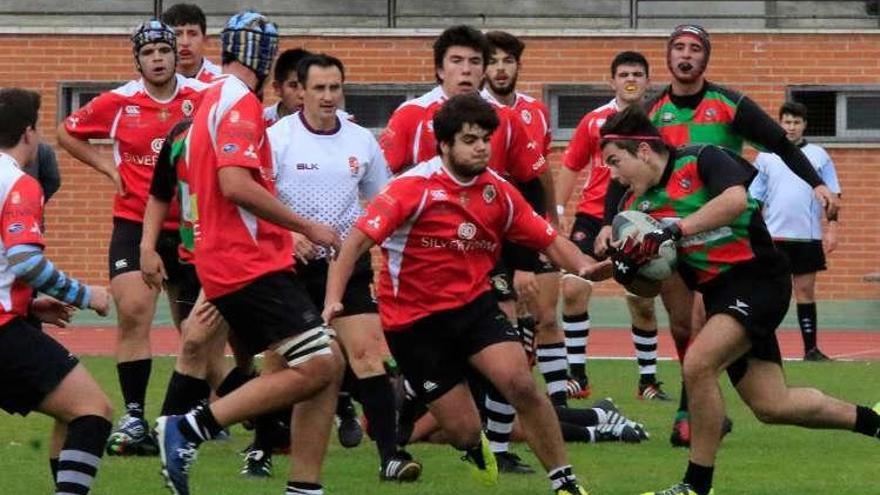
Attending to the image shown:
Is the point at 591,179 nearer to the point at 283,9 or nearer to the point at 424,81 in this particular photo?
the point at 424,81

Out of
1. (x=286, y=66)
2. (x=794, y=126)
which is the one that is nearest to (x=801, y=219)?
(x=794, y=126)

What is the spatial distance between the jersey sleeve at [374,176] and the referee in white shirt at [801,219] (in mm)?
7680

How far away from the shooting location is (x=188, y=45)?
40.0 ft

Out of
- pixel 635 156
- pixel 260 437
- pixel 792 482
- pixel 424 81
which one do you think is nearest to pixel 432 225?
pixel 635 156

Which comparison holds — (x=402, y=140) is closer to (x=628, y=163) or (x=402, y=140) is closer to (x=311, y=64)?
(x=311, y=64)

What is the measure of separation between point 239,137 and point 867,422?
3482 mm

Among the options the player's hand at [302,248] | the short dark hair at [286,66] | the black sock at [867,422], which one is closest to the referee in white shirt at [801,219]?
the short dark hair at [286,66]

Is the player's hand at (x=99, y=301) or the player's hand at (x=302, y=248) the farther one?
the player's hand at (x=302, y=248)

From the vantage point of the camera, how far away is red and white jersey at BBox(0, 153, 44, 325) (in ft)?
26.4

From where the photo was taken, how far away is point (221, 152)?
8.42 meters

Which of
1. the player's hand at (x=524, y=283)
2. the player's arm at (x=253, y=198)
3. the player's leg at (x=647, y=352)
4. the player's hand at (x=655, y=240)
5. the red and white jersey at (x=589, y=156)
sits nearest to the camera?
the player's arm at (x=253, y=198)

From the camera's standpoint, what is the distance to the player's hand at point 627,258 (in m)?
8.96

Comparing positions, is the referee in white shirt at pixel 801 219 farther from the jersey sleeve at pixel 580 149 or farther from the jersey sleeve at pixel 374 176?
the jersey sleeve at pixel 374 176

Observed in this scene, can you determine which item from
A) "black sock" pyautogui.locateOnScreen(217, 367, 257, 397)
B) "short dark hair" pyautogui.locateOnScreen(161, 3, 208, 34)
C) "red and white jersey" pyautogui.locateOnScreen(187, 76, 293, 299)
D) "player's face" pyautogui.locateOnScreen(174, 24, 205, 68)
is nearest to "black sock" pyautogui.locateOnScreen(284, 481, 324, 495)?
A: "red and white jersey" pyautogui.locateOnScreen(187, 76, 293, 299)
